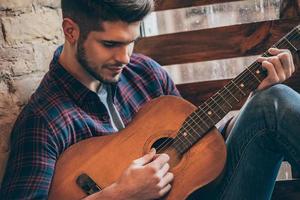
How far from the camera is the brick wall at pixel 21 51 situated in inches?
57.9

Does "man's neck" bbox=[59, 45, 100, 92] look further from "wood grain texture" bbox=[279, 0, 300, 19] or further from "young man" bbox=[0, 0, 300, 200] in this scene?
"wood grain texture" bbox=[279, 0, 300, 19]

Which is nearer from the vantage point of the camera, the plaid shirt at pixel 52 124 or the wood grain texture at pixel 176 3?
the plaid shirt at pixel 52 124

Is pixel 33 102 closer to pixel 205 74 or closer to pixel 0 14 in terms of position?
pixel 0 14

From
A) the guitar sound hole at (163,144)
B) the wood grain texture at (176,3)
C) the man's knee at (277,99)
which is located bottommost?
the guitar sound hole at (163,144)

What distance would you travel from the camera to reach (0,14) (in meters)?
1.48

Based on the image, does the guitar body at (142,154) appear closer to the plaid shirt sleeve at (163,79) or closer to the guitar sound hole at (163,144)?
the guitar sound hole at (163,144)

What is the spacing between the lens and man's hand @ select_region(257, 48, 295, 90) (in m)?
1.29

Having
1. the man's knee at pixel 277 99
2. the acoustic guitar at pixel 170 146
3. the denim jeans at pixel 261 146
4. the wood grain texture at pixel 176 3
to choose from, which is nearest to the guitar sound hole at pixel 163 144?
the acoustic guitar at pixel 170 146

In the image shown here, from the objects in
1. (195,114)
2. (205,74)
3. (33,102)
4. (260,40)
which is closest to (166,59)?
(205,74)

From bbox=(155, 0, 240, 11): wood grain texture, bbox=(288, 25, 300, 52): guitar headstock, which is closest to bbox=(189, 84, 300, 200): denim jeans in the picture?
bbox=(288, 25, 300, 52): guitar headstock

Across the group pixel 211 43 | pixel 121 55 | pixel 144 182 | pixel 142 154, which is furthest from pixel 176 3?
pixel 144 182

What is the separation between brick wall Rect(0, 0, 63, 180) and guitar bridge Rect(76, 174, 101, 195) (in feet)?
1.14

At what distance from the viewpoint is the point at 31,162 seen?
125cm

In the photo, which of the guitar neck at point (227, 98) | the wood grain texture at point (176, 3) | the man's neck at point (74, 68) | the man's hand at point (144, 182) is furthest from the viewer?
the wood grain texture at point (176, 3)
